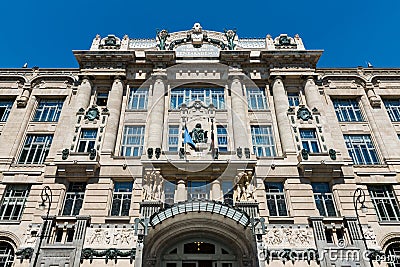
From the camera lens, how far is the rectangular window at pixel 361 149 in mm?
27503

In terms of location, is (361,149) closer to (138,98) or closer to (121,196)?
(121,196)

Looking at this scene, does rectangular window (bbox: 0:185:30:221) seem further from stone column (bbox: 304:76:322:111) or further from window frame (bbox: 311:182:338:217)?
stone column (bbox: 304:76:322:111)

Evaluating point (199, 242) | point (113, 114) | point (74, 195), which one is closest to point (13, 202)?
point (74, 195)

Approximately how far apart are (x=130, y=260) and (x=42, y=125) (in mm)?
15361

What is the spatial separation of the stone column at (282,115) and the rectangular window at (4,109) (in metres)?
24.9

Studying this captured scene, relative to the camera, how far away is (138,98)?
103ft

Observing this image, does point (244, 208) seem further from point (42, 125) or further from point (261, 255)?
point (42, 125)

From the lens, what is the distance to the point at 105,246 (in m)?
21.9

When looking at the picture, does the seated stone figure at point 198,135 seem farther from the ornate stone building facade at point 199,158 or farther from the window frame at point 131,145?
the window frame at point 131,145

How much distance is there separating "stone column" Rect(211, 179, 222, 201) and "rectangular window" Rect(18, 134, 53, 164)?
14.3 meters

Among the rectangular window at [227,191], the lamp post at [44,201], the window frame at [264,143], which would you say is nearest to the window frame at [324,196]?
the window frame at [264,143]

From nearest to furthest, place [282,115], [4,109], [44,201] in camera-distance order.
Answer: [44,201] → [282,115] → [4,109]

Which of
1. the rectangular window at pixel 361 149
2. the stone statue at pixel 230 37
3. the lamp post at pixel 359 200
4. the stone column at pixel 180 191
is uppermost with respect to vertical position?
the stone statue at pixel 230 37

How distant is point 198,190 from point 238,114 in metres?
8.13
